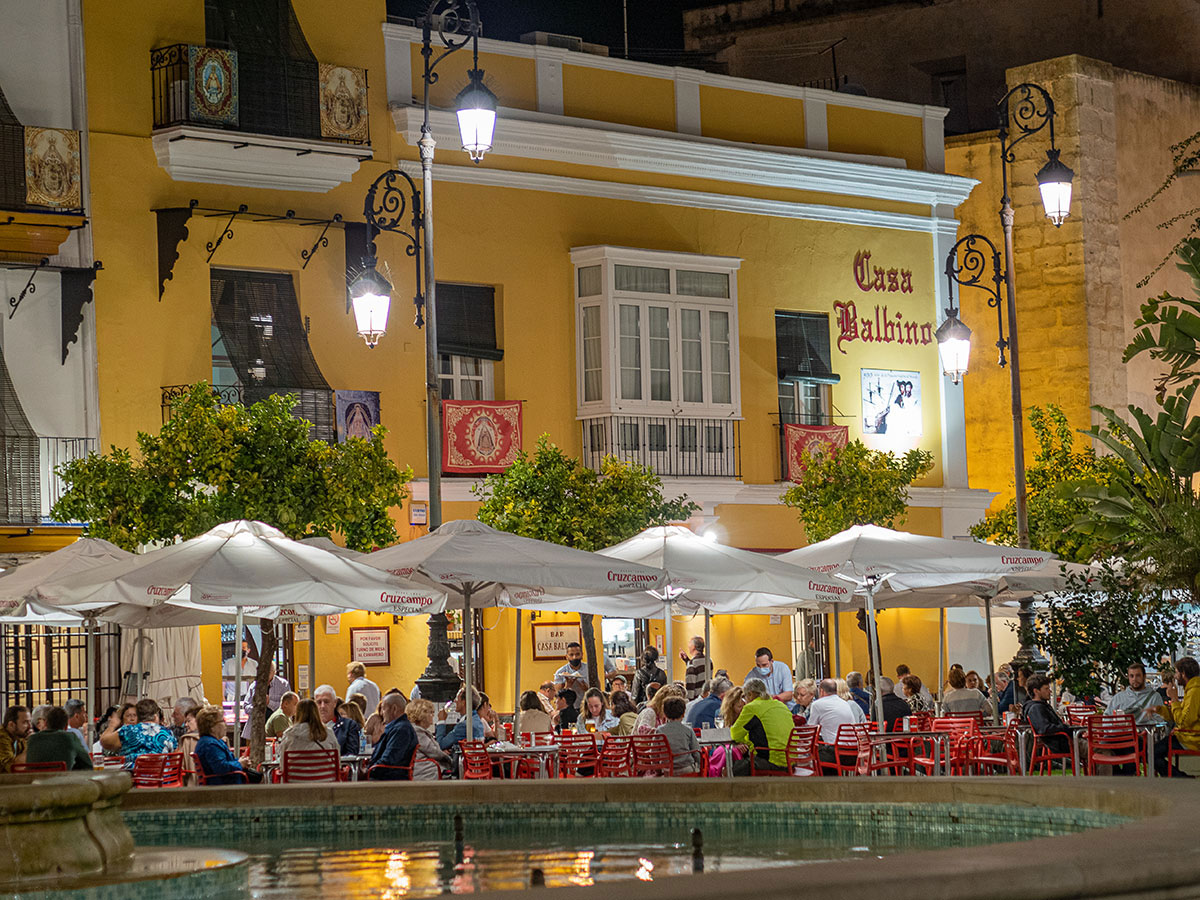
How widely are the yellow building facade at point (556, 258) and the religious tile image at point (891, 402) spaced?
0.17 ft

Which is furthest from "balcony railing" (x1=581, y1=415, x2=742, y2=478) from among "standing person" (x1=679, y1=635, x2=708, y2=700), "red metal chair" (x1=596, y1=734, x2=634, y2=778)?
"red metal chair" (x1=596, y1=734, x2=634, y2=778)

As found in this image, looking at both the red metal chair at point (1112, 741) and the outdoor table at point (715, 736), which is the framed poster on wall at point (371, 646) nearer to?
the outdoor table at point (715, 736)

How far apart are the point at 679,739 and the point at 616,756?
587 mm

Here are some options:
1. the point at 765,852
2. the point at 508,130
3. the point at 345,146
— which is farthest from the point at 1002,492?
the point at 765,852

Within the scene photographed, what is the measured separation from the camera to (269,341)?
26.0 m

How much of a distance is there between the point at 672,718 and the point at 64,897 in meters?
7.85

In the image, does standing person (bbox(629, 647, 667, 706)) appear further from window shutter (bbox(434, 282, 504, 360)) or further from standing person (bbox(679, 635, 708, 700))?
window shutter (bbox(434, 282, 504, 360))

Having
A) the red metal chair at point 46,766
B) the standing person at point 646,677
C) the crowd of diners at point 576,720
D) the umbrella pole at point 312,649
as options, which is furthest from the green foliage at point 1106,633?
the umbrella pole at point 312,649

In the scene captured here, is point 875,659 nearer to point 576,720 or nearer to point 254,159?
point 576,720

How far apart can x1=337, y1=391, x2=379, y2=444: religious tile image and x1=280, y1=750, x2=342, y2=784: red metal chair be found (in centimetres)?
1104

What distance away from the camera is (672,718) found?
16.6 metres

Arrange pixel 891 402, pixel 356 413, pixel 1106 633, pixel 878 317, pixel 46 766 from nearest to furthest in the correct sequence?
pixel 46 766, pixel 1106 633, pixel 356 413, pixel 891 402, pixel 878 317

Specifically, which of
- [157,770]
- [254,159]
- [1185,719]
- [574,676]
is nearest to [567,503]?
[574,676]

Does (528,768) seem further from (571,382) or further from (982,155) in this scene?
(982,155)
